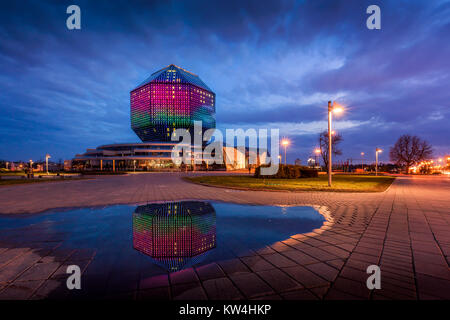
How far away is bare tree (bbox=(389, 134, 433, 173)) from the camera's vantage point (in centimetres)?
5509

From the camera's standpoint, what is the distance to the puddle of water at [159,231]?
372 centimetres

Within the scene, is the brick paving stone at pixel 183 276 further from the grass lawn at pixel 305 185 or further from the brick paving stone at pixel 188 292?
the grass lawn at pixel 305 185

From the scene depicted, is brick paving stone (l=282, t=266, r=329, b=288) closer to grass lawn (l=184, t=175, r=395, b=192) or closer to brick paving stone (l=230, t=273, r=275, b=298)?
brick paving stone (l=230, t=273, r=275, b=298)

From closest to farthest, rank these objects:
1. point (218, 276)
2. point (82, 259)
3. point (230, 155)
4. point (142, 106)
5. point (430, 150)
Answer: point (218, 276) → point (82, 259) → point (430, 150) → point (230, 155) → point (142, 106)

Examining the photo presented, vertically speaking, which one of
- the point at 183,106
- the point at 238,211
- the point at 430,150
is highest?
the point at 183,106

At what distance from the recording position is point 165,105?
447 ft

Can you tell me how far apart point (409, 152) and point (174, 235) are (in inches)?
2950

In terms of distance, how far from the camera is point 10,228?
5.53 m

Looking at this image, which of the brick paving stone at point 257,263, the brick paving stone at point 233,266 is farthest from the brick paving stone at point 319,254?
the brick paving stone at point 233,266

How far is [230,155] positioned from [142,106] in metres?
79.5

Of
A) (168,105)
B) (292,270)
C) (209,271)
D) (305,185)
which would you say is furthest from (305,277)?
(168,105)
